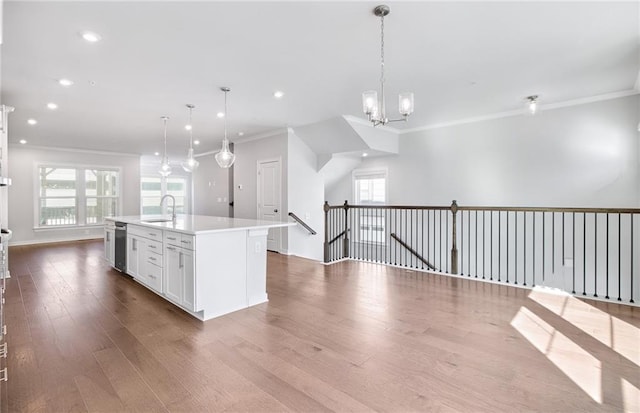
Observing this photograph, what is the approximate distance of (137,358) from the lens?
2391mm

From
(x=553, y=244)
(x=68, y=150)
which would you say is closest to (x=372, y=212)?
(x=553, y=244)

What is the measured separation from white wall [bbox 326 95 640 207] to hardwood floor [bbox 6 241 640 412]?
7.03ft

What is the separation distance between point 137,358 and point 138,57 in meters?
2.77

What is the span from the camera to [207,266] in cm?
319

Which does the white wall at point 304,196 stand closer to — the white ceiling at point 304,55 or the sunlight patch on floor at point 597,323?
the white ceiling at point 304,55

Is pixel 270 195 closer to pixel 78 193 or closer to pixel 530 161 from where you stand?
pixel 530 161

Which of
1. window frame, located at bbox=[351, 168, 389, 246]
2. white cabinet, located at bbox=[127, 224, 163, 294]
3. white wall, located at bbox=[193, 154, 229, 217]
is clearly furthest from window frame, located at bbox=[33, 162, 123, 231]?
window frame, located at bbox=[351, 168, 389, 246]

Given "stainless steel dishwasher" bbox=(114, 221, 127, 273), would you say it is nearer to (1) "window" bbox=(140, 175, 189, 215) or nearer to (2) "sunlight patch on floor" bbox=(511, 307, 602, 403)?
(2) "sunlight patch on floor" bbox=(511, 307, 602, 403)

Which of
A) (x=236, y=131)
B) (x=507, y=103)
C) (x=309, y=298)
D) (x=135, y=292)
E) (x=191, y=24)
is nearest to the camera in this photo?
(x=191, y=24)

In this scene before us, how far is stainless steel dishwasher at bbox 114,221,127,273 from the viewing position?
472 centimetres

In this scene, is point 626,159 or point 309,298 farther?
point 626,159

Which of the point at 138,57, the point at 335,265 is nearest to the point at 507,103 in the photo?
the point at 335,265

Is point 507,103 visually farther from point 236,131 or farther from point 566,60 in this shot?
point 236,131

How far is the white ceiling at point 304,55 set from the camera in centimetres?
245
